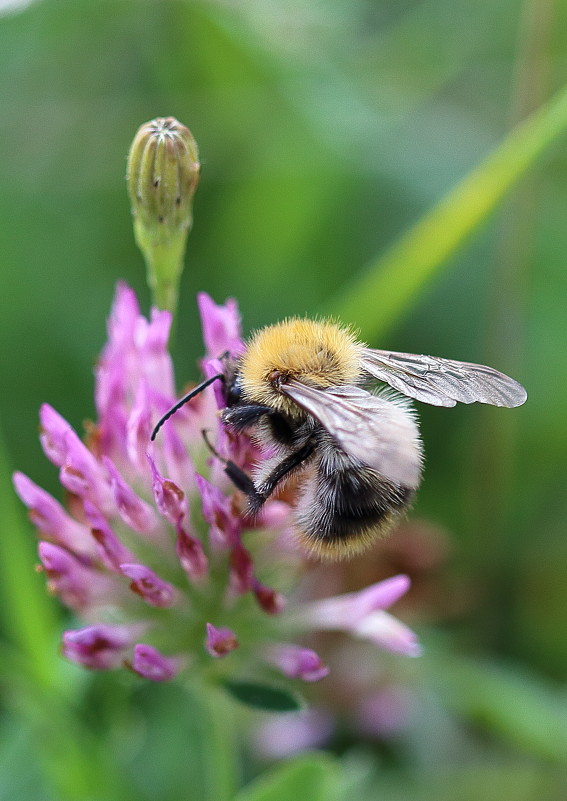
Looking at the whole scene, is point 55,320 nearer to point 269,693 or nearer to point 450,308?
point 450,308

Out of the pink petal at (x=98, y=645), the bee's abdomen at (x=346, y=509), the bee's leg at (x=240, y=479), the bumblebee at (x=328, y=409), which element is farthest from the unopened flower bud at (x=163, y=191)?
the pink petal at (x=98, y=645)

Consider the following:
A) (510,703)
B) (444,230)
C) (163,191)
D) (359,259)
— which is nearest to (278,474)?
(163,191)

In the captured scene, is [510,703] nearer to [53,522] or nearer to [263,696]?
[263,696]

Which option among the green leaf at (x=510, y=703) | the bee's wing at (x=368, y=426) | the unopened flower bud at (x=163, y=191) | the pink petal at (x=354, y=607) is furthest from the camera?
the green leaf at (x=510, y=703)

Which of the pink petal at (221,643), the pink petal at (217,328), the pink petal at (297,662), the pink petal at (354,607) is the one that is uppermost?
the pink petal at (217,328)

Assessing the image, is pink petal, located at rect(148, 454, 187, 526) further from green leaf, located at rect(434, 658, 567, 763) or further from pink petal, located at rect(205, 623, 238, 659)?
green leaf, located at rect(434, 658, 567, 763)

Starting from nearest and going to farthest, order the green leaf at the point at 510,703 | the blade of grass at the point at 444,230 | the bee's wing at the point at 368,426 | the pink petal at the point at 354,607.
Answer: the bee's wing at the point at 368,426 < the pink petal at the point at 354,607 < the blade of grass at the point at 444,230 < the green leaf at the point at 510,703

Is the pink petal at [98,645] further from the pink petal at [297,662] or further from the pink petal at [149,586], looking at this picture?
the pink petal at [297,662]

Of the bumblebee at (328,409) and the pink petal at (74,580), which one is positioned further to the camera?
the pink petal at (74,580)
